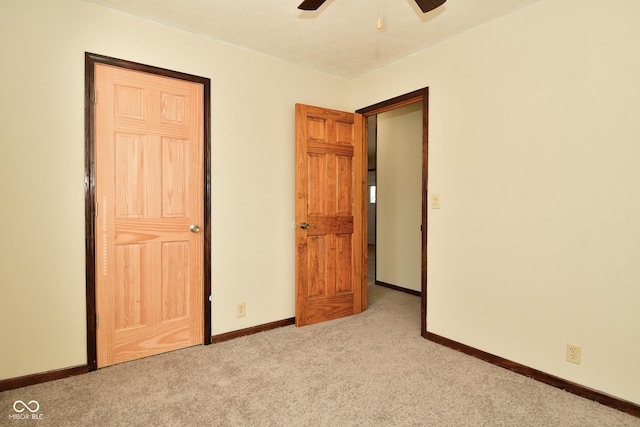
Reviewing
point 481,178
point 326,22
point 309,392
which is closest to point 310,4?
point 326,22

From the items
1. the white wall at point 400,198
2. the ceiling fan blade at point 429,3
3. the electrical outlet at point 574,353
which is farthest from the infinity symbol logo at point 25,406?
the white wall at point 400,198

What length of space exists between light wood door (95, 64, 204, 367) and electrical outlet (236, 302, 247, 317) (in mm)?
317

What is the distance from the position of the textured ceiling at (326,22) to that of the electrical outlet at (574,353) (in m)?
2.23

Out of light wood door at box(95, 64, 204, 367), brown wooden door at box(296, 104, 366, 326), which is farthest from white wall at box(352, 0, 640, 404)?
light wood door at box(95, 64, 204, 367)

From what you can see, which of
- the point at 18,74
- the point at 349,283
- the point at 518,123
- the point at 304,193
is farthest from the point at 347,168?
the point at 18,74

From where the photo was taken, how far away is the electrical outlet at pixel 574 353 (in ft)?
6.77

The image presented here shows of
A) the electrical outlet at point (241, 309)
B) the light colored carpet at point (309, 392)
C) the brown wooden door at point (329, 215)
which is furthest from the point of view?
the brown wooden door at point (329, 215)

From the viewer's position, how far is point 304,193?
3.18 metres

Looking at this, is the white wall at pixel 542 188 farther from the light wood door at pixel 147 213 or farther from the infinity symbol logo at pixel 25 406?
the infinity symbol logo at pixel 25 406

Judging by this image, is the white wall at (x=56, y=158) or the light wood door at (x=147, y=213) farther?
the light wood door at (x=147, y=213)

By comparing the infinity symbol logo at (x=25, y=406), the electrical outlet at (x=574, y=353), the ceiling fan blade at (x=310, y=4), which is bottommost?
the infinity symbol logo at (x=25, y=406)

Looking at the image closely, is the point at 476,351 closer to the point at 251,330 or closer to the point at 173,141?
the point at 251,330

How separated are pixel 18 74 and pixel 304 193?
214cm

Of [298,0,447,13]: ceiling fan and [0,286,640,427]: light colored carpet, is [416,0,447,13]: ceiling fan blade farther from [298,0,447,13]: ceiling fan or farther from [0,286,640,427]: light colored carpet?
[0,286,640,427]: light colored carpet
